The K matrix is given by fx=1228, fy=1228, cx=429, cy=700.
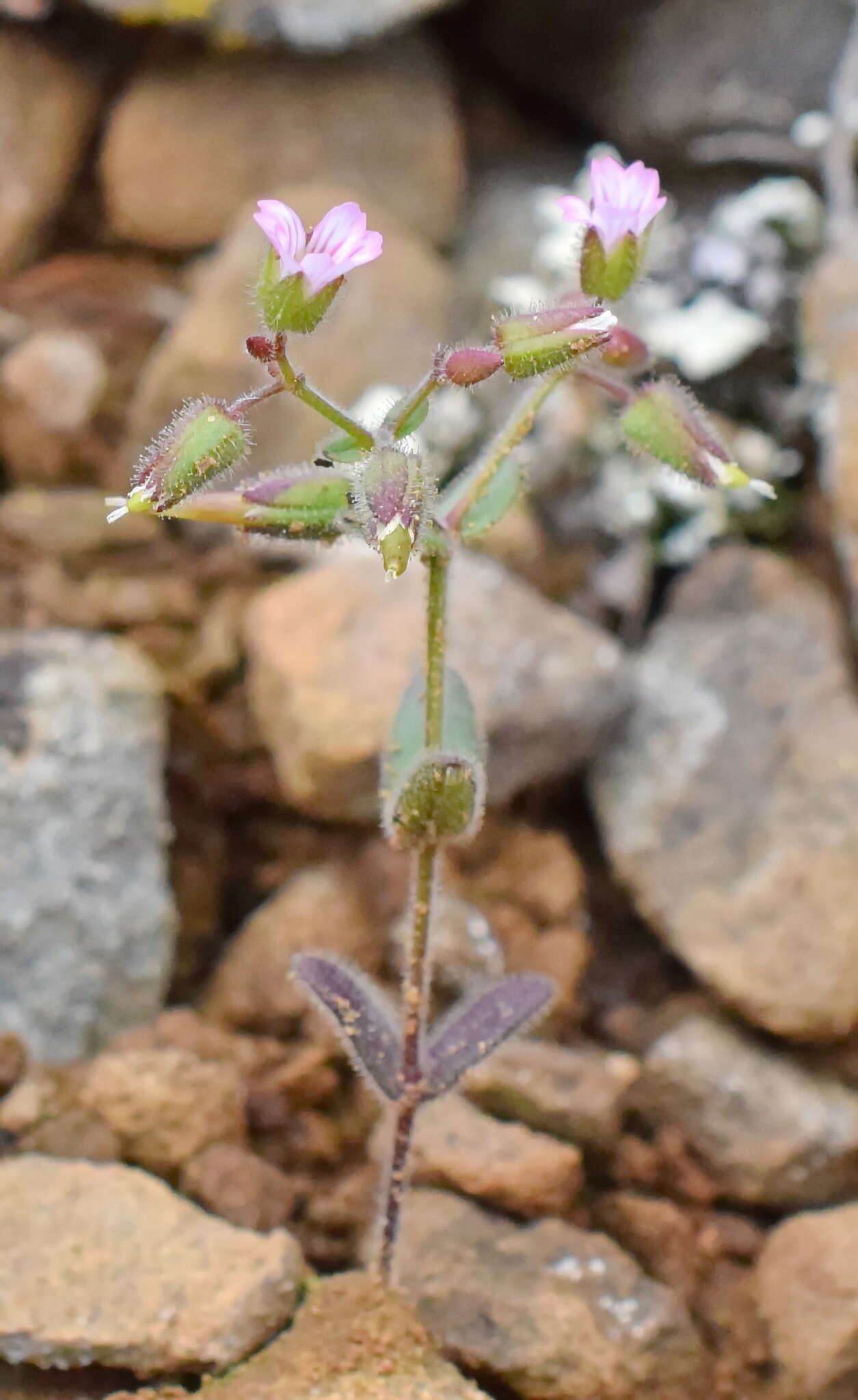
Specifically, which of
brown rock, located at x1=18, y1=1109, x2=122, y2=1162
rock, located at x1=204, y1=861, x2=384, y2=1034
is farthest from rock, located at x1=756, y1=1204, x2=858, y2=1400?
brown rock, located at x1=18, y1=1109, x2=122, y2=1162

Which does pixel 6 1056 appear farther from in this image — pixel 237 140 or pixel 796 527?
pixel 237 140

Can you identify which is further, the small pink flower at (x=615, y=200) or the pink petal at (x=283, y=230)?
the small pink flower at (x=615, y=200)

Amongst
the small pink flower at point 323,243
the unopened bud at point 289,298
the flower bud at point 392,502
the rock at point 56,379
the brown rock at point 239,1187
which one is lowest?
the brown rock at point 239,1187

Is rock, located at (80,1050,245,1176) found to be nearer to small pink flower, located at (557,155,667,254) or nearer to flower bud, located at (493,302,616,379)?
flower bud, located at (493,302,616,379)

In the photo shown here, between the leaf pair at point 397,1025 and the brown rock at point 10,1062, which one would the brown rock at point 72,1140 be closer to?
the brown rock at point 10,1062

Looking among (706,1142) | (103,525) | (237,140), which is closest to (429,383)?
(706,1142)

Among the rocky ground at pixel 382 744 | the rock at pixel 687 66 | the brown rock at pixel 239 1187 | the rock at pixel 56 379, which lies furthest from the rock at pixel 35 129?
the brown rock at pixel 239 1187
